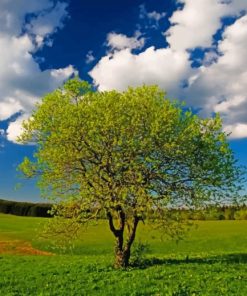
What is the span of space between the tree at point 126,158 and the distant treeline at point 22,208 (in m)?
141

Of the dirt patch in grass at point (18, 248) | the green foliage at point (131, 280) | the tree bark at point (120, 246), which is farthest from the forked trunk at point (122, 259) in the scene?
the dirt patch in grass at point (18, 248)

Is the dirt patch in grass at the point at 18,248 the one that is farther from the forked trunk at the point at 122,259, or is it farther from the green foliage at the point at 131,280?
the forked trunk at the point at 122,259

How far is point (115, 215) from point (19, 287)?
8930 millimetres

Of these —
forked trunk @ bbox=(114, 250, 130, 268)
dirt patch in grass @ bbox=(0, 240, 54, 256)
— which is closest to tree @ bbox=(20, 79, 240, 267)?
forked trunk @ bbox=(114, 250, 130, 268)

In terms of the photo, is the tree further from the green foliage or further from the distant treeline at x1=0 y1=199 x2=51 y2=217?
the distant treeline at x1=0 y1=199 x2=51 y2=217

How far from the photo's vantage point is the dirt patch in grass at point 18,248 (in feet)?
198

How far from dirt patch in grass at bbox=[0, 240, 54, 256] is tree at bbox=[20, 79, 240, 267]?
30.1 meters

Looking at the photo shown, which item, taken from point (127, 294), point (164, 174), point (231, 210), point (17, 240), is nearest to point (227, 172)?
point (164, 174)

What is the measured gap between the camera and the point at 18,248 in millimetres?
65250

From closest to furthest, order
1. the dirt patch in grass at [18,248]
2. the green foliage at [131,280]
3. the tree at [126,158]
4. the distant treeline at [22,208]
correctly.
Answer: the green foliage at [131,280] < the tree at [126,158] < the dirt patch in grass at [18,248] < the distant treeline at [22,208]

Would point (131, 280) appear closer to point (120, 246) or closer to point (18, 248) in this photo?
point (120, 246)

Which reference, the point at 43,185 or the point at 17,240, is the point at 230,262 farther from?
the point at 17,240

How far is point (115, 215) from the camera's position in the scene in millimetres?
32750

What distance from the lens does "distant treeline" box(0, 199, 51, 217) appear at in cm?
17000
